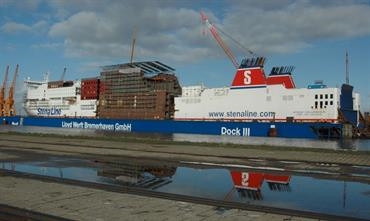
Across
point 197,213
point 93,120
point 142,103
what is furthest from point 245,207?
point 93,120

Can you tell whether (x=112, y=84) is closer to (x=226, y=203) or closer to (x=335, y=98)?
(x=335, y=98)

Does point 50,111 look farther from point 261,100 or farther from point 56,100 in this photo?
point 261,100

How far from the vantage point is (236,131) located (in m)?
66.4

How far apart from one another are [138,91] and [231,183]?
76886 millimetres

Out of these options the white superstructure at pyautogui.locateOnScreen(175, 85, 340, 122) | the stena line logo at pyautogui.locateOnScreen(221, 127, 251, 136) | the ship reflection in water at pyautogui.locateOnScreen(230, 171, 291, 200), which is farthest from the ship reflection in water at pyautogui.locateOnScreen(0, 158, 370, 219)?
the white superstructure at pyautogui.locateOnScreen(175, 85, 340, 122)

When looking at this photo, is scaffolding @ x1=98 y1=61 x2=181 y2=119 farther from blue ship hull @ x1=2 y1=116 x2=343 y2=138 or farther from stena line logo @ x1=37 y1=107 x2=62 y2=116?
stena line logo @ x1=37 y1=107 x2=62 y2=116

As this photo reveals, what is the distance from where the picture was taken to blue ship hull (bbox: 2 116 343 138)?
60406 mm

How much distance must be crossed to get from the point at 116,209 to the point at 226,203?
2.21 metres

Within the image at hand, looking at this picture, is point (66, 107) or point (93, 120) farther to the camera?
point (66, 107)

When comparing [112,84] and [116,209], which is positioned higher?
[112,84]

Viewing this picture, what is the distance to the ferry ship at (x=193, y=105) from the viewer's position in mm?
62375

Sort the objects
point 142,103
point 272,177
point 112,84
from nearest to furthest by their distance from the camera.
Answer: point 272,177 < point 142,103 < point 112,84

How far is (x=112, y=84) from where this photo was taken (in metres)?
94.2

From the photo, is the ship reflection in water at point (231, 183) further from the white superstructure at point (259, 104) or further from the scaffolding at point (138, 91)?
the scaffolding at point (138, 91)
